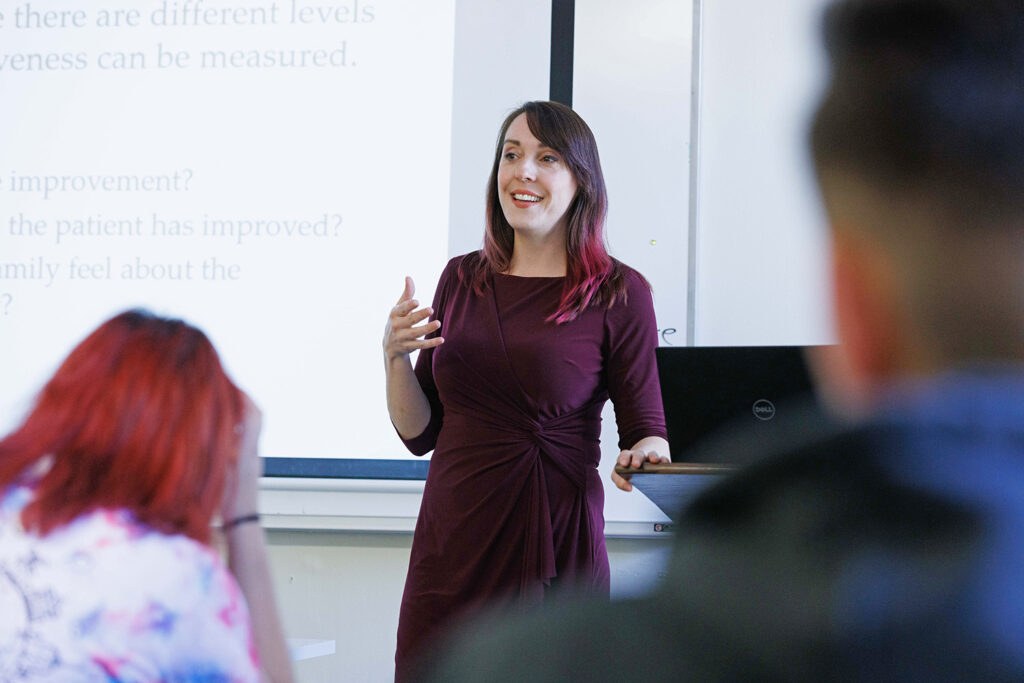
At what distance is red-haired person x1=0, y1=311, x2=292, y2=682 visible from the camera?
91cm

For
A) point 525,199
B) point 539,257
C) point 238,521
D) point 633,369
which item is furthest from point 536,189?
point 238,521

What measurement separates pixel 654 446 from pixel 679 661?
1.65 meters

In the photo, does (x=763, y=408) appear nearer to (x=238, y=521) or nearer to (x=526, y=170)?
(x=526, y=170)

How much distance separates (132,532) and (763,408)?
106 cm

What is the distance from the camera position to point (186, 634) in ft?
3.00

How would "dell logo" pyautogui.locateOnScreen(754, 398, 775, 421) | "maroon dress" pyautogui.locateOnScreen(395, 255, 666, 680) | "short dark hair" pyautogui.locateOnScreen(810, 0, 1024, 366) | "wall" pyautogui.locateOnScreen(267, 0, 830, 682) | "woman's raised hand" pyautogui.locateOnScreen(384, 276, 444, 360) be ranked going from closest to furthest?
1. "short dark hair" pyautogui.locateOnScreen(810, 0, 1024, 366)
2. "dell logo" pyautogui.locateOnScreen(754, 398, 775, 421)
3. "woman's raised hand" pyautogui.locateOnScreen(384, 276, 444, 360)
4. "maroon dress" pyautogui.locateOnScreen(395, 255, 666, 680)
5. "wall" pyautogui.locateOnScreen(267, 0, 830, 682)

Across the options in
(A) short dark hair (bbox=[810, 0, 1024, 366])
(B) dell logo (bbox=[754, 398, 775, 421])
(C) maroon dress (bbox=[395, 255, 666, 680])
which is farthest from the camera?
(C) maroon dress (bbox=[395, 255, 666, 680])

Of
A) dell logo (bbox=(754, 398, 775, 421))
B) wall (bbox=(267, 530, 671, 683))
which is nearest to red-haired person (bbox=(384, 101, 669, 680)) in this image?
dell logo (bbox=(754, 398, 775, 421))

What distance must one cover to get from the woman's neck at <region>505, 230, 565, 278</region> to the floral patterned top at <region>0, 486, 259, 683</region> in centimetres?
129

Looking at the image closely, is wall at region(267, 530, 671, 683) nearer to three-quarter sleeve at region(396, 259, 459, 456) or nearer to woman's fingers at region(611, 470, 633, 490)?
three-quarter sleeve at region(396, 259, 459, 456)

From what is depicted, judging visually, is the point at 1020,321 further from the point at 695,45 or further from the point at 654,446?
the point at 695,45

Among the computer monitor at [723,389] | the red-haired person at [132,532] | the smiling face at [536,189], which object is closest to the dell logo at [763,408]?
the computer monitor at [723,389]

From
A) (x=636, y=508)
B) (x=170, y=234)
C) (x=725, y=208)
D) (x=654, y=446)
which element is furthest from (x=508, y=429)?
(x=170, y=234)

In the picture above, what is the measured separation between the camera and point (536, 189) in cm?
213
